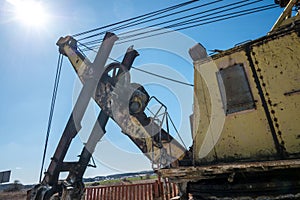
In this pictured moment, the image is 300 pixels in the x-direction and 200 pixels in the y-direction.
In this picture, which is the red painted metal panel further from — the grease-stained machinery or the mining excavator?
the grease-stained machinery

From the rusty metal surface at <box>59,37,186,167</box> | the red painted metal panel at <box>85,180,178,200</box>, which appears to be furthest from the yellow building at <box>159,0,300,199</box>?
the red painted metal panel at <box>85,180,178,200</box>

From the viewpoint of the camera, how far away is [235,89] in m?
3.52

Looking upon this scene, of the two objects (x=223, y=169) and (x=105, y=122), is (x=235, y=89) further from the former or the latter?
(x=105, y=122)

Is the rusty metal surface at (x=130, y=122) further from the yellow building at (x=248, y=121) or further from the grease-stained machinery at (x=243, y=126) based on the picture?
→ the yellow building at (x=248, y=121)

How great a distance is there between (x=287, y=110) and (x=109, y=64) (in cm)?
463

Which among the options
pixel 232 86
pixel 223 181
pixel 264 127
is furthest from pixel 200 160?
pixel 232 86

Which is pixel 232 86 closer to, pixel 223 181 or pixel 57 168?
pixel 223 181

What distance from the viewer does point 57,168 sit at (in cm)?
608

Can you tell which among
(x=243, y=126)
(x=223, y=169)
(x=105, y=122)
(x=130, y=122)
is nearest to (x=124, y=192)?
(x=105, y=122)

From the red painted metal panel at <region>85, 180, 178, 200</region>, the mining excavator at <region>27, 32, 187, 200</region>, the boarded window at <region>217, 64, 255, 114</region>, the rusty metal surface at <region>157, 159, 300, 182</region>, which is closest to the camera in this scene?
the rusty metal surface at <region>157, 159, 300, 182</region>

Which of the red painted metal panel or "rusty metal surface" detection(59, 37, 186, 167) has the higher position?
"rusty metal surface" detection(59, 37, 186, 167)

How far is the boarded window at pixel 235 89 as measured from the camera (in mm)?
3367

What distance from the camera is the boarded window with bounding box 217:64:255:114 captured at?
3367 millimetres

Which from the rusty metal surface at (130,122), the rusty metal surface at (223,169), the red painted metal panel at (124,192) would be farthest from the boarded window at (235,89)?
the red painted metal panel at (124,192)
